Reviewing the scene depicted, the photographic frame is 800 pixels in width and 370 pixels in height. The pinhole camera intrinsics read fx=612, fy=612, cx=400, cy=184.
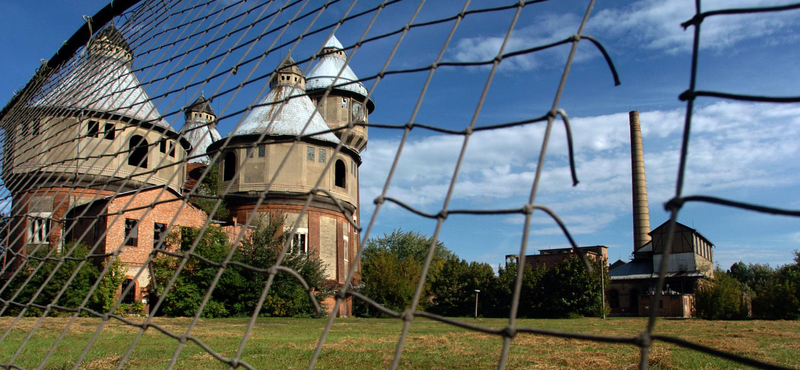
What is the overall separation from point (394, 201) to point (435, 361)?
13.8 feet

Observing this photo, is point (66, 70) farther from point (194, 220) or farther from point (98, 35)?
point (194, 220)

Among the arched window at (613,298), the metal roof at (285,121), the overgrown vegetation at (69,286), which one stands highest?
the metal roof at (285,121)

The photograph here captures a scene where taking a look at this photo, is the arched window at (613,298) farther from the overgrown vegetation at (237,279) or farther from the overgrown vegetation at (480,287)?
the overgrown vegetation at (237,279)

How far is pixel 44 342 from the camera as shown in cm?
744

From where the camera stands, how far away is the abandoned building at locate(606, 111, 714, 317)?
36.1 meters

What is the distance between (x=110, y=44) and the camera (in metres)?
8.48

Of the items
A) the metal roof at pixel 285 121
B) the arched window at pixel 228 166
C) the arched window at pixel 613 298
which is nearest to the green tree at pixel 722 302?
the arched window at pixel 613 298

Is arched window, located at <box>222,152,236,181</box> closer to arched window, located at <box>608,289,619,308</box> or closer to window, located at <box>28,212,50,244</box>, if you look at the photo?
window, located at <box>28,212,50,244</box>

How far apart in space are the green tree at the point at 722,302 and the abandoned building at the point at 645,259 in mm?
10587

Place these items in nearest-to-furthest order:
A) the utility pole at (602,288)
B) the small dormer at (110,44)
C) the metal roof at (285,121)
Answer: the small dormer at (110,44), the metal roof at (285,121), the utility pole at (602,288)

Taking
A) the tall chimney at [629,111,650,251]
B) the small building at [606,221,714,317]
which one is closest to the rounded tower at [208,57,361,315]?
the small building at [606,221,714,317]

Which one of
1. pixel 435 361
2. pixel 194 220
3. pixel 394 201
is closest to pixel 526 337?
pixel 435 361

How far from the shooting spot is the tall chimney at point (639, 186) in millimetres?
37500

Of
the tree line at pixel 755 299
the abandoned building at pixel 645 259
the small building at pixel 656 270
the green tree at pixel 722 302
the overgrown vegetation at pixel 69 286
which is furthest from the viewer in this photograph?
the abandoned building at pixel 645 259
